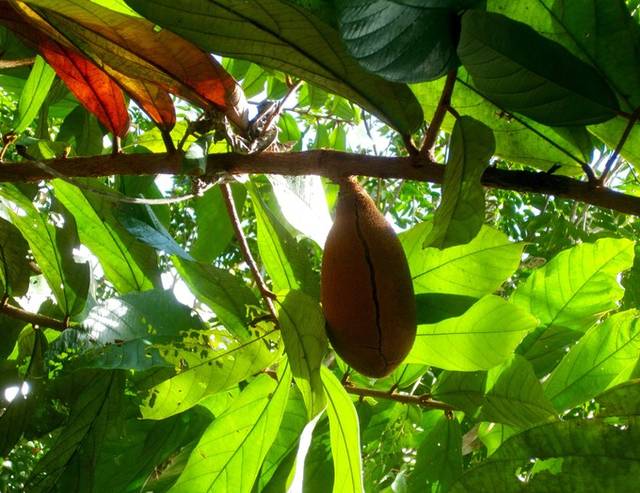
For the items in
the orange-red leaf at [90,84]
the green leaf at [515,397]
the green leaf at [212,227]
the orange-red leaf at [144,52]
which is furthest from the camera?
the green leaf at [212,227]

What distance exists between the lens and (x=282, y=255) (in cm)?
93

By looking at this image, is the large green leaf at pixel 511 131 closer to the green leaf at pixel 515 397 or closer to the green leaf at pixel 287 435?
the green leaf at pixel 515 397

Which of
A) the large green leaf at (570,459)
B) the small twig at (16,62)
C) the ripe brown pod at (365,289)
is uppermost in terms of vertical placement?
the small twig at (16,62)

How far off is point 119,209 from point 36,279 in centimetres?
59

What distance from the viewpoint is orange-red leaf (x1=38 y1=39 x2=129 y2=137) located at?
796mm

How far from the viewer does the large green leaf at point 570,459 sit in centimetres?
58

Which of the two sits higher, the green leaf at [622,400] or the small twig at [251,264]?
the small twig at [251,264]

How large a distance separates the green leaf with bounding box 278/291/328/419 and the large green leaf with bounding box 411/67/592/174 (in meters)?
0.24

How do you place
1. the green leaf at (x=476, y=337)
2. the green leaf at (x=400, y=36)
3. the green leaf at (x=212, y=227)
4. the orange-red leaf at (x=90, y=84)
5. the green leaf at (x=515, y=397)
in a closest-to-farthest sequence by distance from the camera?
1. the green leaf at (x=400, y=36)
2. the orange-red leaf at (x=90, y=84)
3. the green leaf at (x=476, y=337)
4. the green leaf at (x=515, y=397)
5. the green leaf at (x=212, y=227)

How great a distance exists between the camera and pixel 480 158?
2.08 ft

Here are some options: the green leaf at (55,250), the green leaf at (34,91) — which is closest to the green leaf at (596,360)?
the green leaf at (55,250)

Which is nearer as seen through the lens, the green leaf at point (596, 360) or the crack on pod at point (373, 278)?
the crack on pod at point (373, 278)

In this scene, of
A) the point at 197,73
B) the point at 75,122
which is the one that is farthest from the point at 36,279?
the point at 197,73

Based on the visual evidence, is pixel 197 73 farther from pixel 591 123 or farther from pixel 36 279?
pixel 36 279
